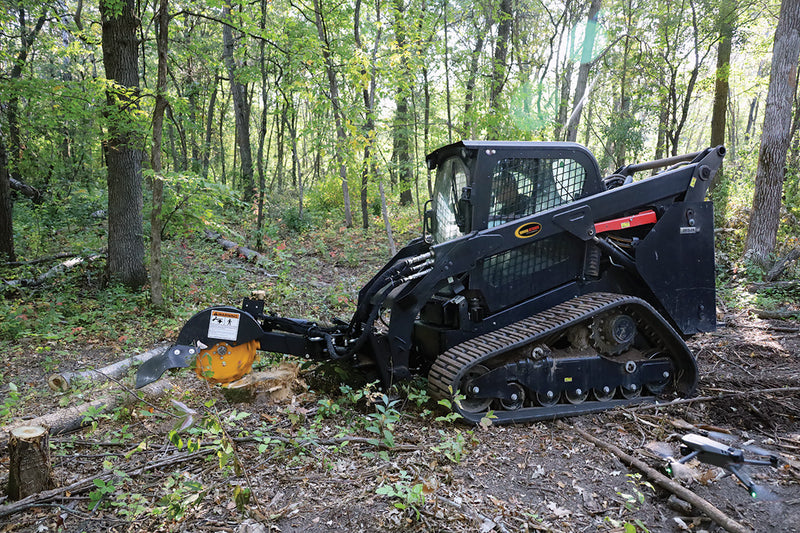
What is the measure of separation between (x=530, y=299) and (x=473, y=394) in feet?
3.90

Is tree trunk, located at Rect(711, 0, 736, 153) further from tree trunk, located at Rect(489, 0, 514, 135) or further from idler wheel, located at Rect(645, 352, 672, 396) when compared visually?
idler wheel, located at Rect(645, 352, 672, 396)

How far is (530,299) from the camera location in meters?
4.55

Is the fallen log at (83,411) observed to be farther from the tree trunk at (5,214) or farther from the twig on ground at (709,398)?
the tree trunk at (5,214)

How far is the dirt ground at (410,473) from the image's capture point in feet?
8.53

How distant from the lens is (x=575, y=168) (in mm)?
4551

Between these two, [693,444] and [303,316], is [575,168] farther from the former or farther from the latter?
[303,316]

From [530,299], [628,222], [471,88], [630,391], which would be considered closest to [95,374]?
[530,299]

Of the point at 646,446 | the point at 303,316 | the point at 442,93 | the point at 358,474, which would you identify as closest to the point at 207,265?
the point at 303,316

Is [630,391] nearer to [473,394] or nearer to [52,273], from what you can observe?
[473,394]

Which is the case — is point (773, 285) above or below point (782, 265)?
below

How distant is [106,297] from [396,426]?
20.0 ft

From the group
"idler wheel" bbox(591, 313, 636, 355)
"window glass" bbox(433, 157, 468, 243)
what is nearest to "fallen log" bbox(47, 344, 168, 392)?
"window glass" bbox(433, 157, 468, 243)

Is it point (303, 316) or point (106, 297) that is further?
point (106, 297)

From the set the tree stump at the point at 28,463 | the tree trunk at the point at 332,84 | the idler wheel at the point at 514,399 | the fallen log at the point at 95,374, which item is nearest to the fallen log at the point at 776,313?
the idler wheel at the point at 514,399
